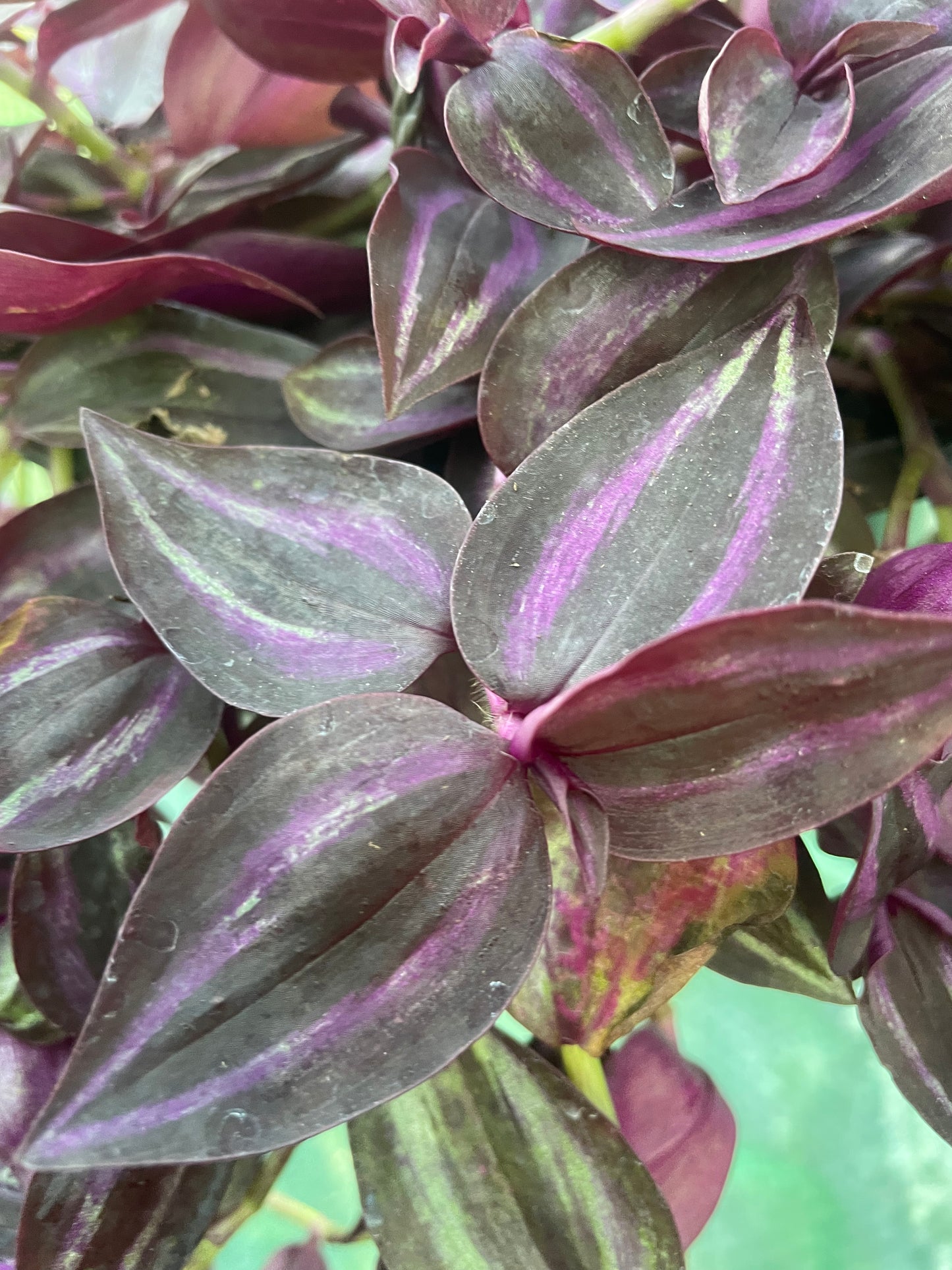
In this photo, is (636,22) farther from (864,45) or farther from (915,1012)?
(915,1012)

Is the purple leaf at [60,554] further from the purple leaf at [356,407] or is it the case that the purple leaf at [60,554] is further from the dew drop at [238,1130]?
the dew drop at [238,1130]

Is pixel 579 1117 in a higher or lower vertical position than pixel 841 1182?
higher

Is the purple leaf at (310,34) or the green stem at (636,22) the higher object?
the purple leaf at (310,34)

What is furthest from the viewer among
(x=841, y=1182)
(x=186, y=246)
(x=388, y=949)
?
(x=841, y=1182)

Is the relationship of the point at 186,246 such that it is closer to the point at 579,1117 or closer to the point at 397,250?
the point at 397,250

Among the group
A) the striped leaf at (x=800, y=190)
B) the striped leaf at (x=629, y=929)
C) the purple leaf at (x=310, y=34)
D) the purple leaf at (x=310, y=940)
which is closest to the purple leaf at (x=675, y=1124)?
the striped leaf at (x=629, y=929)

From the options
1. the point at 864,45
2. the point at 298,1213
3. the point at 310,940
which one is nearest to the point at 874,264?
the point at 864,45

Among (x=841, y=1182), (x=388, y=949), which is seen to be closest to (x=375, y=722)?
(x=388, y=949)
